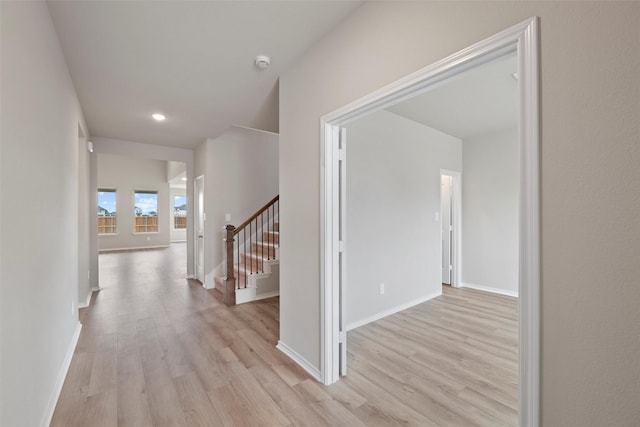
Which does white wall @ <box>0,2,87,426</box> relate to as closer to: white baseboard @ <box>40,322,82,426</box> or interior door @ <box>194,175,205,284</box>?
white baseboard @ <box>40,322,82,426</box>

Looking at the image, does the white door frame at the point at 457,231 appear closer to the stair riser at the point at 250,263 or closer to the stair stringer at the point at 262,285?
the stair stringer at the point at 262,285

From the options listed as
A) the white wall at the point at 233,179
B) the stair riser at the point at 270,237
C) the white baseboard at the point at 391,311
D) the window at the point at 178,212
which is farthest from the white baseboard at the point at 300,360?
the window at the point at 178,212

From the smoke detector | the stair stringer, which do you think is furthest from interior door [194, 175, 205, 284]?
the smoke detector

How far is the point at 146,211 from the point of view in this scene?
403 inches

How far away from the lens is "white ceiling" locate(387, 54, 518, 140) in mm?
2697

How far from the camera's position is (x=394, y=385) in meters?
2.07

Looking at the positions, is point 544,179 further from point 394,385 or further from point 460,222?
point 460,222

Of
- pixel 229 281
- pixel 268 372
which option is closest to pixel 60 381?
pixel 268 372

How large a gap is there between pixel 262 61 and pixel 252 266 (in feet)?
10.7

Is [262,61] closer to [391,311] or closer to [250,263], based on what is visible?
[391,311]

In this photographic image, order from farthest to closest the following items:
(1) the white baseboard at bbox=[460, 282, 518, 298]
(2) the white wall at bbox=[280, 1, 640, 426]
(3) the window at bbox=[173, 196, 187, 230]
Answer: (3) the window at bbox=[173, 196, 187, 230], (1) the white baseboard at bbox=[460, 282, 518, 298], (2) the white wall at bbox=[280, 1, 640, 426]

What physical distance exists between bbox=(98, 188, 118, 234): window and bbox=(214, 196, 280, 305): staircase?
7.05m

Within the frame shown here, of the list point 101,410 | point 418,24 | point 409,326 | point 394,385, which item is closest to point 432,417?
point 394,385

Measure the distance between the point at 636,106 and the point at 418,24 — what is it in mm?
1026
